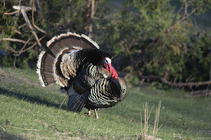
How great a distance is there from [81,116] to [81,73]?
2.66ft

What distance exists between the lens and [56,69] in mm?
6082

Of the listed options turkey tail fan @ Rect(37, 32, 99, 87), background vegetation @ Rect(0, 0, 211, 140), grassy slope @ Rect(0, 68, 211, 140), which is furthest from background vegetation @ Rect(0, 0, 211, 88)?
turkey tail fan @ Rect(37, 32, 99, 87)

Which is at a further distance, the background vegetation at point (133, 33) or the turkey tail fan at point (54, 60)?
the background vegetation at point (133, 33)

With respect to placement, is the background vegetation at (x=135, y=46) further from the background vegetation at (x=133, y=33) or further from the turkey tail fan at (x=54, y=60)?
the turkey tail fan at (x=54, y=60)

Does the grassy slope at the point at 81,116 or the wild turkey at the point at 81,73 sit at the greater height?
the wild turkey at the point at 81,73

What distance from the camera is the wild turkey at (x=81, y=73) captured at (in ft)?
17.9

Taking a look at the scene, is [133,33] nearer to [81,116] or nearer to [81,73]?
[81,73]

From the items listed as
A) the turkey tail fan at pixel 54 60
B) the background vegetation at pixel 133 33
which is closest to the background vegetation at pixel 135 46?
the background vegetation at pixel 133 33

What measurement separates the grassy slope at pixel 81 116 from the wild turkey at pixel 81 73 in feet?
1.28

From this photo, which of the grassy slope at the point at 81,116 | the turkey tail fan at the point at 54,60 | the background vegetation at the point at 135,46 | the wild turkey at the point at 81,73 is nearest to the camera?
the grassy slope at the point at 81,116

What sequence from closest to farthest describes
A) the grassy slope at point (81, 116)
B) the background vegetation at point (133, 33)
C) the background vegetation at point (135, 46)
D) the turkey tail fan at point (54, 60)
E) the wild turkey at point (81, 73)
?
the grassy slope at point (81, 116) → the wild turkey at point (81, 73) → the turkey tail fan at point (54, 60) → the background vegetation at point (135, 46) → the background vegetation at point (133, 33)

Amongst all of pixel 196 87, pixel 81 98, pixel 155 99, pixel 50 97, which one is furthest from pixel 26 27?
pixel 196 87

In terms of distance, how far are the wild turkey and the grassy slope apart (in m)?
0.39

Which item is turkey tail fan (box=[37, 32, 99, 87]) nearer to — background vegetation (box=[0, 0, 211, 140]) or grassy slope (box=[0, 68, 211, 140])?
grassy slope (box=[0, 68, 211, 140])
